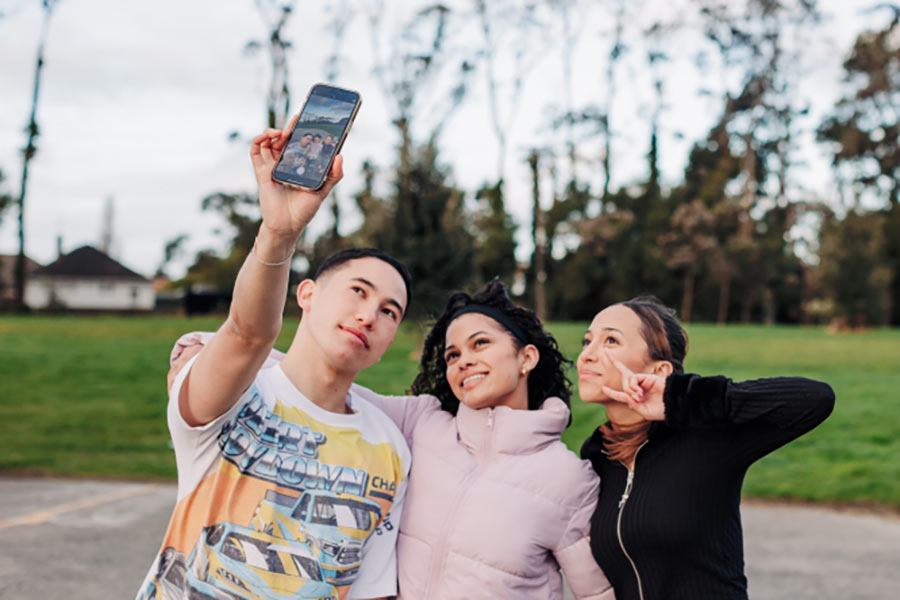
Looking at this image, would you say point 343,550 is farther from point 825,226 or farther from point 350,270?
point 825,226

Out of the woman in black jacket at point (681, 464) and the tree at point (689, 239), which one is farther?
the tree at point (689, 239)

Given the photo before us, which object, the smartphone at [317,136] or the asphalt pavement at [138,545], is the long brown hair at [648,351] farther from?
the asphalt pavement at [138,545]

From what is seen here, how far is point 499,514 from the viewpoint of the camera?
2443mm

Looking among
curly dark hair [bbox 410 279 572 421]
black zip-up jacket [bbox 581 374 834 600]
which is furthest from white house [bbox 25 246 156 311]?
black zip-up jacket [bbox 581 374 834 600]

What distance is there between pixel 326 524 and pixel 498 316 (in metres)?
1.05

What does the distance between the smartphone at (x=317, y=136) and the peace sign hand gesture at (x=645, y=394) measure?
115cm

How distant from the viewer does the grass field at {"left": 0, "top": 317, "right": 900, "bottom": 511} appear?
7.82 metres

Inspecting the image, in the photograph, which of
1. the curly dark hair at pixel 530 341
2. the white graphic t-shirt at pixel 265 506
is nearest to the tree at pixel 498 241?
the curly dark hair at pixel 530 341

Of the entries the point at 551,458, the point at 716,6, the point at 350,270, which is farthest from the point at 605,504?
the point at 716,6

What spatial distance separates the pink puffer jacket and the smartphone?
1.16 metres

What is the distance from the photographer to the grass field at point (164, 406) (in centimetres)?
782

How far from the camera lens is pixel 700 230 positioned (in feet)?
109

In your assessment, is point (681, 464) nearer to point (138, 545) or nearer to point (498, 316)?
point (498, 316)

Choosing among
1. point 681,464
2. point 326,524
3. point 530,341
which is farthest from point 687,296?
point 326,524
